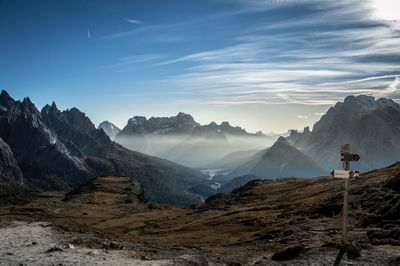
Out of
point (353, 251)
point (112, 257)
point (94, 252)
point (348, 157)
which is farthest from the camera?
point (94, 252)

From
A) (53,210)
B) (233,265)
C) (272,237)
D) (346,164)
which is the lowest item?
(53,210)

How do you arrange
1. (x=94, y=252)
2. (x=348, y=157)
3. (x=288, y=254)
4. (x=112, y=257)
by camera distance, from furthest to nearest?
(x=94, y=252) → (x=112, y=257) → (x=288, y=254) → (x=348, y=157)

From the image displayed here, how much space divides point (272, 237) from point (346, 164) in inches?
833

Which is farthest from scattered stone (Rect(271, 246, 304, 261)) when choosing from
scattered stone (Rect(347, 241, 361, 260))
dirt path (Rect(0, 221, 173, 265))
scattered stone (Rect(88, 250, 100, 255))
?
scattered stone (Rect(88, 250, 100, 255))

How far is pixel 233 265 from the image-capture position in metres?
24.7

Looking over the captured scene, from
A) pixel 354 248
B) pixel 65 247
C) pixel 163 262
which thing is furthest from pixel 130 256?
pixel 354 248

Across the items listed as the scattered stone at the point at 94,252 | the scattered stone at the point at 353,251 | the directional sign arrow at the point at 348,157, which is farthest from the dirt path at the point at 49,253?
the directional sign arrow at the point at 348,157

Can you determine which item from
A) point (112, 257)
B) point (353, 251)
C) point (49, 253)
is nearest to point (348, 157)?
point (353, 251)

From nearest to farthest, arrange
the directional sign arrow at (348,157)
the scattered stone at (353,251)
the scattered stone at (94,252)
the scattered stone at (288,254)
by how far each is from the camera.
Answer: the scattered stone at (353,251), the directional sign arrow at (348,157), the scattered stone at (288,254), the scattered stone at (94,252)

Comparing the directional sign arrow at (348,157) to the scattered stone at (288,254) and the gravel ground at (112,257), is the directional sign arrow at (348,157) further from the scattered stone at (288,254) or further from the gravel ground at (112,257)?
the scattered stone at (288,254)

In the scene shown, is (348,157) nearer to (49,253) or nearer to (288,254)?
(288,254)

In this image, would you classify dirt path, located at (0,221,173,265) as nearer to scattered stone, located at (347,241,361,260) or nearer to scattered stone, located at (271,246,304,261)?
scattered stone, located at (271,246,304,261)

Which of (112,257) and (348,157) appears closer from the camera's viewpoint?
(348,157)

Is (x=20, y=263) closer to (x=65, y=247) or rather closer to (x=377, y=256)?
(x=65, y=247)
